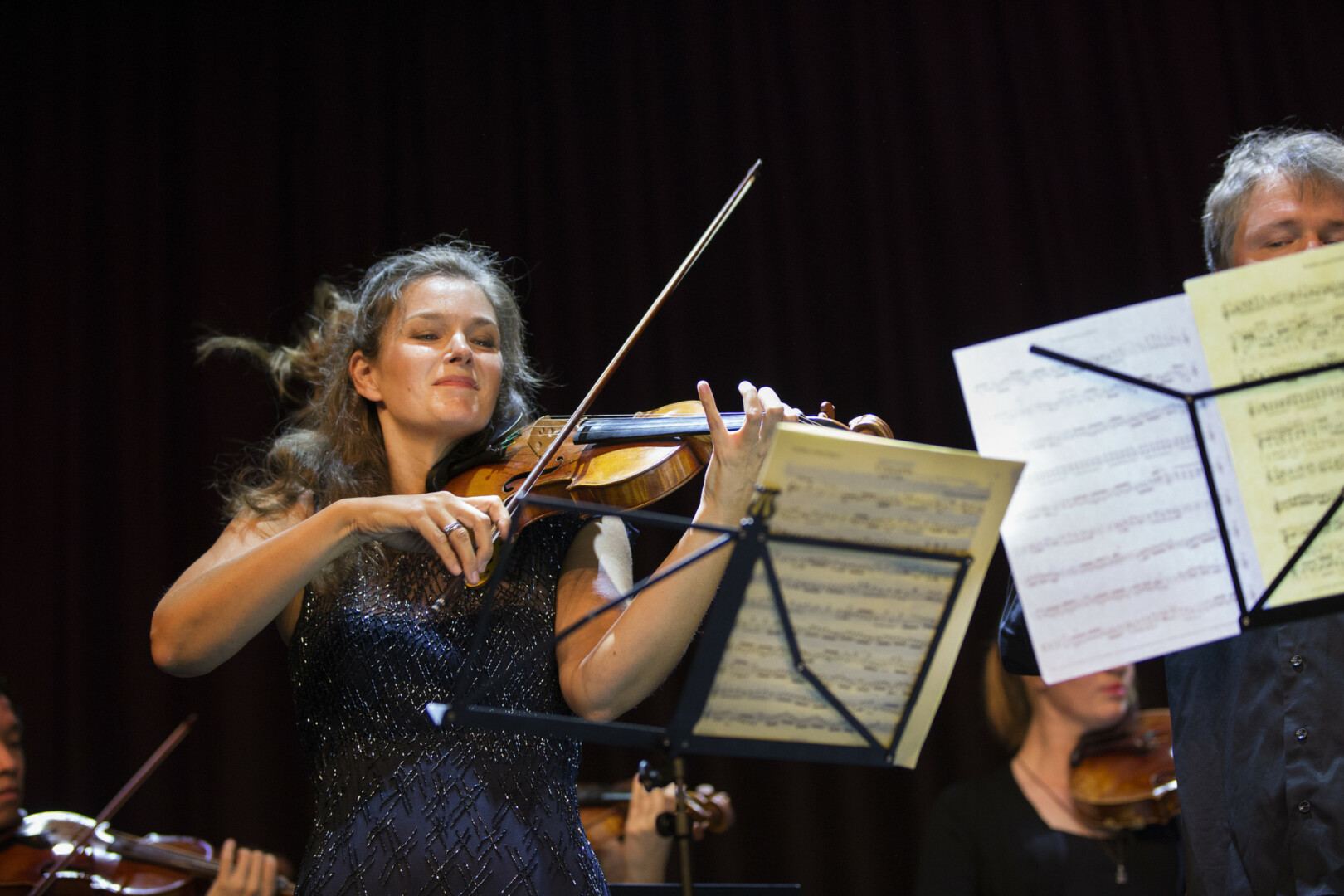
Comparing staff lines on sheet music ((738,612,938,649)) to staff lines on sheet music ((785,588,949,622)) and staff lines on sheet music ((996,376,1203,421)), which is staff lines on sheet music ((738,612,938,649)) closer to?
staff lines on sheet music ((785,588,949,622))

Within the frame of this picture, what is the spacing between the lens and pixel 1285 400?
1008 millimetres

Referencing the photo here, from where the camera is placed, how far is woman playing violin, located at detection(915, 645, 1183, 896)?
225 centimetres

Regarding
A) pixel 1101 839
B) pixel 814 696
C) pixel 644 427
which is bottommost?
pixel 1101 839

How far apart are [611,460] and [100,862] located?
1.51 metres

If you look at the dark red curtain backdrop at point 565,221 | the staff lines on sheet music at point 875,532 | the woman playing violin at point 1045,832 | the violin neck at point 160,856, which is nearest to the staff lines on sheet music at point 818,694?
the staff lines on sheet music at point 875,532

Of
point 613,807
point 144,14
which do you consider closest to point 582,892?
point 613,807

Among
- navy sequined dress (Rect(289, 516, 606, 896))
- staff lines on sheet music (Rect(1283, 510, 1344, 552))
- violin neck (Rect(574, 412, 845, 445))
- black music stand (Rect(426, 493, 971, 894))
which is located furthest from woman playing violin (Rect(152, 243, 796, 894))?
staff lines on sheet music (Rect(1283, 510, 1344, 552))

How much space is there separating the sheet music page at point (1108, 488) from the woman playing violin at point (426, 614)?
324 millimetres

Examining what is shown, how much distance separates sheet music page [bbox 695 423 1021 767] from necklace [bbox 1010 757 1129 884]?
1.51 metres

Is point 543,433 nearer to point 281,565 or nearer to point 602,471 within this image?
point 602,471

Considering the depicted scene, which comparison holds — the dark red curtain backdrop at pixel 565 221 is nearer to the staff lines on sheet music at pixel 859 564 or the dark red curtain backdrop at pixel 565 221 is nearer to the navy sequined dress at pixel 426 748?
the navy sequined dress at pixel 426 748

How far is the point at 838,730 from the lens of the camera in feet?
3.33

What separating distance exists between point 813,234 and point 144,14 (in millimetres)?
2070

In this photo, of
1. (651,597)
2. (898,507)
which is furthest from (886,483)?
(651,597)
